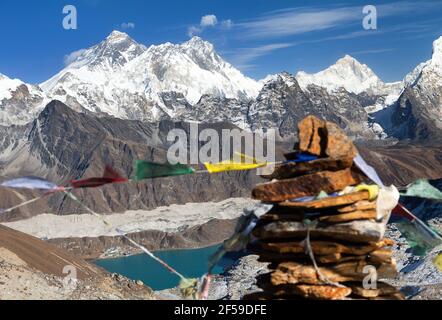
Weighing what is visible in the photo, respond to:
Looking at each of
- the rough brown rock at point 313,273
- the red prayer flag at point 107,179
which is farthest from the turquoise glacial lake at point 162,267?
the red prayer flag at point 107,179

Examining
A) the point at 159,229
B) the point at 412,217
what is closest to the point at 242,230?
the point at 412,217

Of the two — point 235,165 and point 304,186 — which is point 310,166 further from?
point 235,165

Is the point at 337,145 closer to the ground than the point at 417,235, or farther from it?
farther from it

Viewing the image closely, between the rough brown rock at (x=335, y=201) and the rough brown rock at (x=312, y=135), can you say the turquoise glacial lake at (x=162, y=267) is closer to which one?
the rough brown rock at (x=312, y=135)

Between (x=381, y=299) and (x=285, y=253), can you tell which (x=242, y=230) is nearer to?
(x=285, y=253)

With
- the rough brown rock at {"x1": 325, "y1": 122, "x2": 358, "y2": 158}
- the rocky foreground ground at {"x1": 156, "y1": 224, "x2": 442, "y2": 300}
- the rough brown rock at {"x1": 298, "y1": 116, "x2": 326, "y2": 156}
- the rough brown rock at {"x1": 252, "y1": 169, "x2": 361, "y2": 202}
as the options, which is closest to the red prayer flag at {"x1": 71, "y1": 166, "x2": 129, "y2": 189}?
the rough brown rock at {"x1": 252, "y1": 169, "x2": 361, "y2": 202}

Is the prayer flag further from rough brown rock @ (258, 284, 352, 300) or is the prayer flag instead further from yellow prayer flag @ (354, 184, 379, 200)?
rough brown rock @ (258, 284, 352, 300)

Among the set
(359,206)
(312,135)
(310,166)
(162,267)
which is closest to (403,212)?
(359,206)
